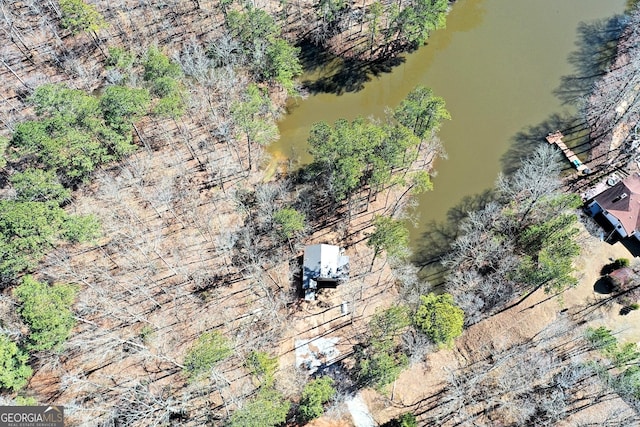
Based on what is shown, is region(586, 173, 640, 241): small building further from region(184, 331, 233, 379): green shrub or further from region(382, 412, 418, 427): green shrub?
region(184, 331, 233, 379): green shrub

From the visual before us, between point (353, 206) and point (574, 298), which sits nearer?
point (574, 298)

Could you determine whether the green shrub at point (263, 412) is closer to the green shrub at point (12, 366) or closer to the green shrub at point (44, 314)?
the green shrub at point (44, 314)

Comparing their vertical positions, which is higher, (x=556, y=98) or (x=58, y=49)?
(x=58, y=49)

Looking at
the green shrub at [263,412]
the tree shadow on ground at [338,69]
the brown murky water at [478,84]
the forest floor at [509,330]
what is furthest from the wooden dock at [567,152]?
the green shrub at [263,412]

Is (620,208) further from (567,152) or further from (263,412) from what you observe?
(263,412)

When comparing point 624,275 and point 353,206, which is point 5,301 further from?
point 624,275

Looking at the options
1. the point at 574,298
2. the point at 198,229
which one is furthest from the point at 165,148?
the point at 574,298

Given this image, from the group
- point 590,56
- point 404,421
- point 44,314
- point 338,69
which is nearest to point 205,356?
point 44,314
